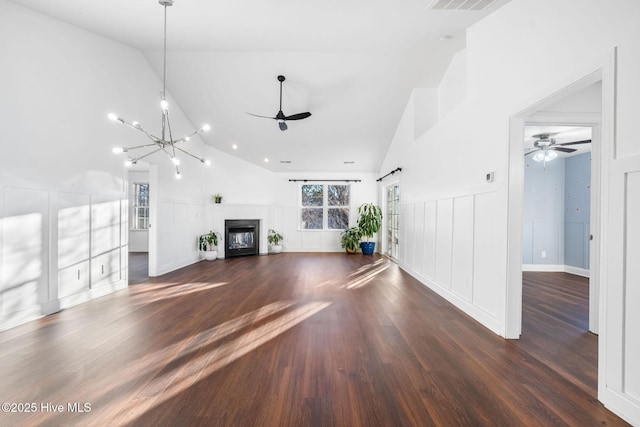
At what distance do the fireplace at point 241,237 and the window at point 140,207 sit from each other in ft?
9.36

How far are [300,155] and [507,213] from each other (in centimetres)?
587

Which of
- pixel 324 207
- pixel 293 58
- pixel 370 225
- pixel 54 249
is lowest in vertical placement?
pixel 54 249

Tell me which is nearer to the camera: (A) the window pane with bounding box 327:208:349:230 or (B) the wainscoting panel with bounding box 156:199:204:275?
(B) the wainscoting panel with bounding box 156:199:204:275

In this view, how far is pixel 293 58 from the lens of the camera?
15.0ft

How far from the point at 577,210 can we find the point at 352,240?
200 inches

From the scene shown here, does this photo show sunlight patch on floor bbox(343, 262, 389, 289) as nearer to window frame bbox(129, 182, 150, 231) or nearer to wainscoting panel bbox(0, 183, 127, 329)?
wainscoting panel bbox(0, 183, 127, 329)

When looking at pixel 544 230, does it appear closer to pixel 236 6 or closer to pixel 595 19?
pixel 595 19

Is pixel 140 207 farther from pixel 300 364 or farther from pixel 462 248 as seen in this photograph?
pixel 462 248

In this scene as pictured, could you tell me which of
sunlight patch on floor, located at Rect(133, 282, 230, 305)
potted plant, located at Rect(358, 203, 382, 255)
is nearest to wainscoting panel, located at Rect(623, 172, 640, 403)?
sunlight patch on floor, located at Rect(133, 282, 230, 305)

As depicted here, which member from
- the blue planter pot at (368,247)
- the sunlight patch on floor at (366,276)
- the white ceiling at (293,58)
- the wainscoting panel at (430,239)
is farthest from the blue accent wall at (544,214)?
the blue planter pot at (368,247)

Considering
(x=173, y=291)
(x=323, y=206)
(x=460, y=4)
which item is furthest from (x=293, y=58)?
(x=323, y=206)

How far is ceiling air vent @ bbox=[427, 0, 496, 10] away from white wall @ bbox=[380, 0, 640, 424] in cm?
18

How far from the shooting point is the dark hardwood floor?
161cm

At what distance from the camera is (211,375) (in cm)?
197
